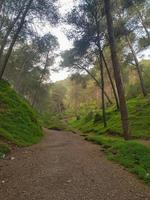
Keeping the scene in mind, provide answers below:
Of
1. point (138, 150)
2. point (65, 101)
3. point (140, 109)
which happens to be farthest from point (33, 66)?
point (65, 101)

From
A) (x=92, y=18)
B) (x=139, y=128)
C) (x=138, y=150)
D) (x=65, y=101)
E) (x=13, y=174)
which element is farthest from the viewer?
(x=65, y=101)

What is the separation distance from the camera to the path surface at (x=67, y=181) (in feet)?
17.9

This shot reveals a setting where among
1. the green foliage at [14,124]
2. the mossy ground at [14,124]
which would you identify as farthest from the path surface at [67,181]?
the green foliage at [14,124]

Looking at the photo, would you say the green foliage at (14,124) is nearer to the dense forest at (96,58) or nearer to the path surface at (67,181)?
the dense forest at (96,58)

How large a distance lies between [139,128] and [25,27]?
12015mm

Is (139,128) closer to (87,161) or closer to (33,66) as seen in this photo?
(87,161)

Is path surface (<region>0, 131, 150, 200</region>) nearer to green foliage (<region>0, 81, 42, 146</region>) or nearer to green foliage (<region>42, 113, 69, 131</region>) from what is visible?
green foliage (<region>0, 81, 42, 146</region>)

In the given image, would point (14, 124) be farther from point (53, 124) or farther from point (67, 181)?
point (53, 124)

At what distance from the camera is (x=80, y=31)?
24672 mm

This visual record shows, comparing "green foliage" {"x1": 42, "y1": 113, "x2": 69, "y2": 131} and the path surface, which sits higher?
"green foliage" {"x1": 42, "y1": 113, "x2": 69, "y2": 131}

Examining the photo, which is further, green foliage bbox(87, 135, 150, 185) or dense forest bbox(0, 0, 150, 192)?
dense forest bbox(0, 0, 150, 192)


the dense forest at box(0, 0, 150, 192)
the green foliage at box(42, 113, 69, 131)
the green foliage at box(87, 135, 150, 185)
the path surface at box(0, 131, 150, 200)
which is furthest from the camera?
the green foliage at box(42, 113, 69, 131)

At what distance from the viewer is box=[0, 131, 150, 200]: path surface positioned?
5.45m

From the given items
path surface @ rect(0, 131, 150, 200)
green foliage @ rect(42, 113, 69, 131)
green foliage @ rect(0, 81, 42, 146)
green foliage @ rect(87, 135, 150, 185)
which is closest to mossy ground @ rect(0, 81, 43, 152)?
green foliage @ rect(0, 81, 42, 146)
